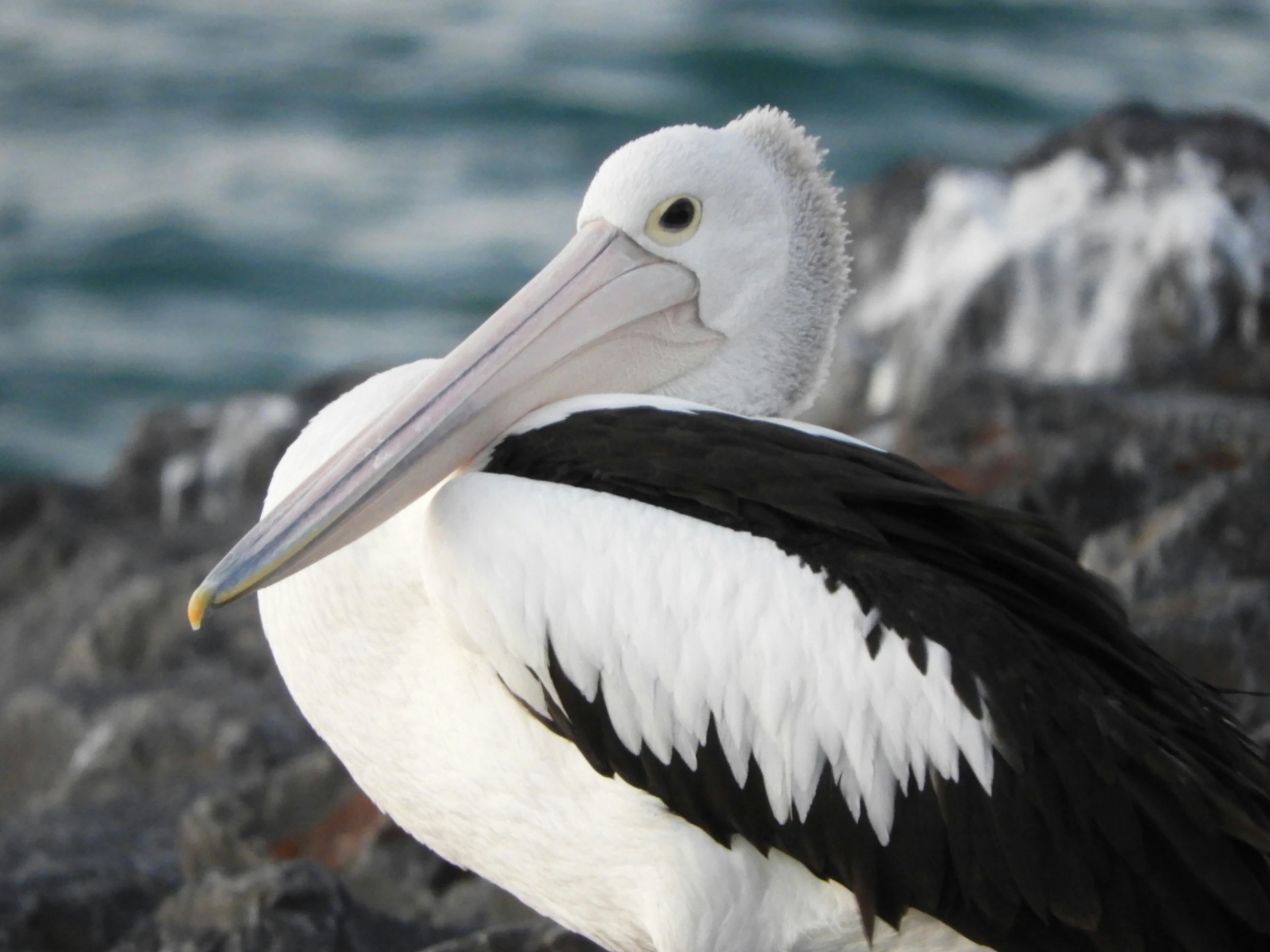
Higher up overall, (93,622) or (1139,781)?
(1139,781)

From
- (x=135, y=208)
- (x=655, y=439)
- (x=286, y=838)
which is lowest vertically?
(x=135, y=208)

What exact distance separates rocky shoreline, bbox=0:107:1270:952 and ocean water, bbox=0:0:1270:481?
142 inches

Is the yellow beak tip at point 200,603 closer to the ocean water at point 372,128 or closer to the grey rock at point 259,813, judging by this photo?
the grey rock at point 259,813

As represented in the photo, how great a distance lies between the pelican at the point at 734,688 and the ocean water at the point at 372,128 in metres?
7.60

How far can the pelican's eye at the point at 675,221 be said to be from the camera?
3.28 metres

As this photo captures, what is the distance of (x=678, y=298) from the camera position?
3324 millimetres

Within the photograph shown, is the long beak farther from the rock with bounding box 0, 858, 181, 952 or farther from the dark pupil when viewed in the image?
the rock with bounding box 0, 858, 181, 952

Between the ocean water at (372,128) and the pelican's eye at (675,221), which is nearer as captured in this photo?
the pelican's eye at (675,221)

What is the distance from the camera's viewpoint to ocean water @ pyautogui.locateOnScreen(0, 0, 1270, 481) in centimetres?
1098

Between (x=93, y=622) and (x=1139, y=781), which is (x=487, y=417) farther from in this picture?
(x=93, y=622)

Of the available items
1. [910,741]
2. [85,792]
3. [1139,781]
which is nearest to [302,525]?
[910,741]

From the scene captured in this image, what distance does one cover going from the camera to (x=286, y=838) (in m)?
4.16

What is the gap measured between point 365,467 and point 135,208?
9391 mm

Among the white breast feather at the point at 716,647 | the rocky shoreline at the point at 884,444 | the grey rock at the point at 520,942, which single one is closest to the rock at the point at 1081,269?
the rocky shoreline at the point at 884,444
